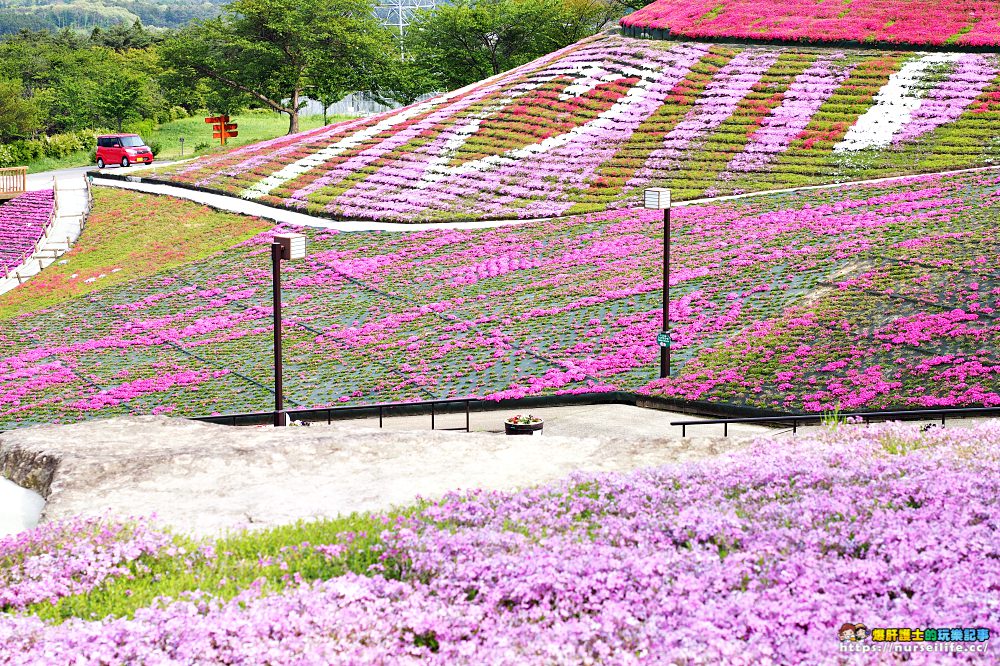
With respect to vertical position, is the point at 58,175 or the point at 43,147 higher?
the point at 43,147

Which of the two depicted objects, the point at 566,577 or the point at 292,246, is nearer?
the point at 566,577

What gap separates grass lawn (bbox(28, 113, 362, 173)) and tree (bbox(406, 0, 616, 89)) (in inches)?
538

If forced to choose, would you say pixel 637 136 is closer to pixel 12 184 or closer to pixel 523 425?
pixel 523 425

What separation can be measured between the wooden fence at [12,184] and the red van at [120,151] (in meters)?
6.00

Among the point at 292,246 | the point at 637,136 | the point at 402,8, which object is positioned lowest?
the point at 292,246

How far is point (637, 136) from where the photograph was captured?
183 ft

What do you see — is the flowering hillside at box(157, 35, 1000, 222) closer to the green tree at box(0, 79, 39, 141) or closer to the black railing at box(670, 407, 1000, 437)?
the black railing at box(670, 407, 1000, 437)

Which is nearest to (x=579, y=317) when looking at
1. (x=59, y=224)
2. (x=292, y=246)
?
(x=292, y=246)

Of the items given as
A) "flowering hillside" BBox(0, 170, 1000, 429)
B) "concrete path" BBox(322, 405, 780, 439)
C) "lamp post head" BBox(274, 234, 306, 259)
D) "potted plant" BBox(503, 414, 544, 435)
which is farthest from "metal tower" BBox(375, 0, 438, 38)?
"potted plant" BBox(503, 414, 544, 435)

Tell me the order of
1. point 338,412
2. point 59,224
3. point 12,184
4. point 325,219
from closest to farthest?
point 338,412 → point 325,219 → point 59,224 → point 12,184

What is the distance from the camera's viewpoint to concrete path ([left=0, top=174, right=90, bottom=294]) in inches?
2019

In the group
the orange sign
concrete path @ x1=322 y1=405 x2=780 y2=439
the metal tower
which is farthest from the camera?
the metal tower

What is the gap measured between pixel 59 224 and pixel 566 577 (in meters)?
54.8

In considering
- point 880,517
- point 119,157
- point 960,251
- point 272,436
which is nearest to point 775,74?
point 960,251
